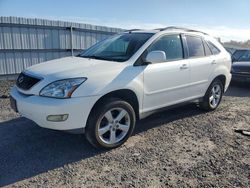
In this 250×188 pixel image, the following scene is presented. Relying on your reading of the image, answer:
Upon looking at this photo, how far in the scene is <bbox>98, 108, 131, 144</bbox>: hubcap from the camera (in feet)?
12.7

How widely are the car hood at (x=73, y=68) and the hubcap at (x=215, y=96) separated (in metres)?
2.82

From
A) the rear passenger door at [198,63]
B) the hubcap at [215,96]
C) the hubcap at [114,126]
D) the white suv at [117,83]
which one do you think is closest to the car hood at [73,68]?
the white suv at [117,83]

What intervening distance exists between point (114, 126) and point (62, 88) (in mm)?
1011

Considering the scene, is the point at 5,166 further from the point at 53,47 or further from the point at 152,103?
the point at 53,47

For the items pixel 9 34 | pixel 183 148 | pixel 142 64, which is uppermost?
pixel 9 34

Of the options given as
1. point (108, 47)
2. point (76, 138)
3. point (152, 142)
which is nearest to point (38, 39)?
point (108, 47)

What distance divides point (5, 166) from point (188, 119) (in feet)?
11.7

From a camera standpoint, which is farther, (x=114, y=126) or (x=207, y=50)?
(x=207, y=50)

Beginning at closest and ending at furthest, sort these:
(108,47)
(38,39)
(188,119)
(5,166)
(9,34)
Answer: (5,166) → (108,47) → (188,119) → (9,34) → (38,39)

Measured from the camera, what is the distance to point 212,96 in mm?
5941

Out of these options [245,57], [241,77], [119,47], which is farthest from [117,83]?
[245,57]

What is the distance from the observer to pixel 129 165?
355 cm

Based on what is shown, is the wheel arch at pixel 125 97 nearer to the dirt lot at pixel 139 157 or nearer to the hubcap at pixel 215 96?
the dirt lot at pixel 139 157

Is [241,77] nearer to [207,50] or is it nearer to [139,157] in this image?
[207,50]
